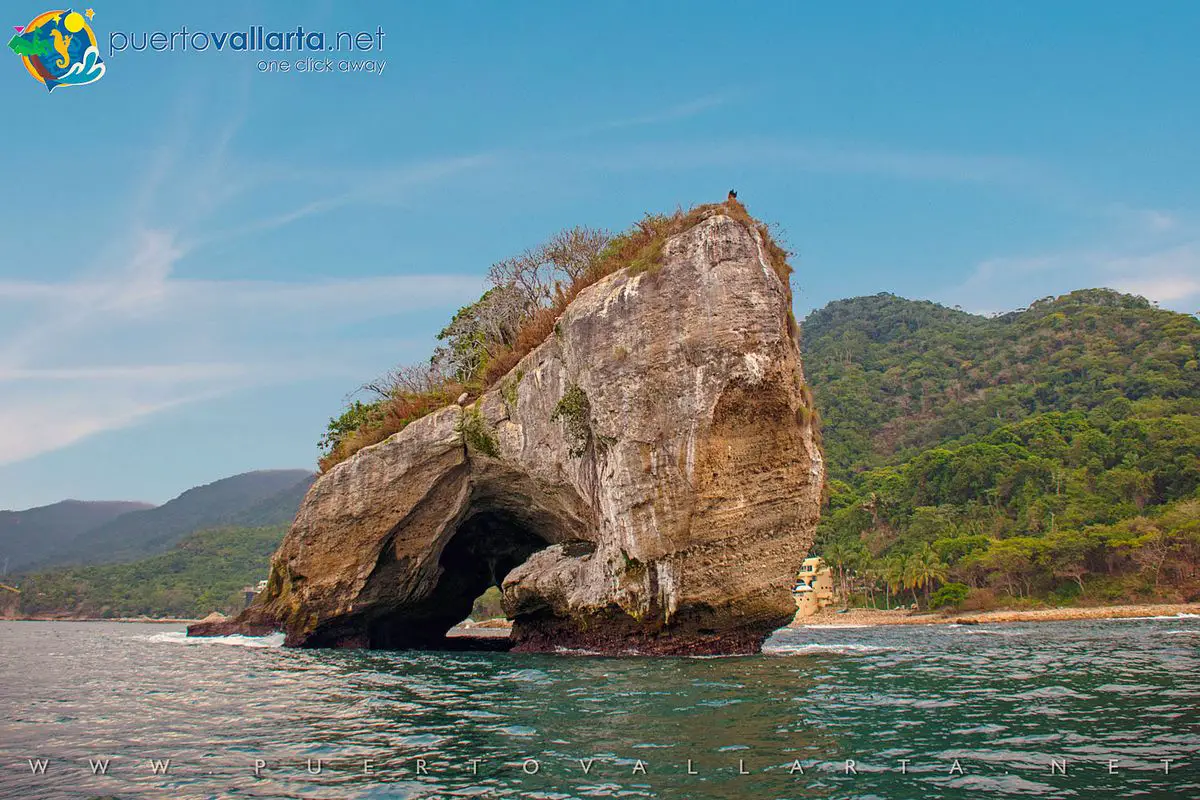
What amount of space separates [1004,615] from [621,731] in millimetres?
49876

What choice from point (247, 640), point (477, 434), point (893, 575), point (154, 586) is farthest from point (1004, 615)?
point (154, 586)

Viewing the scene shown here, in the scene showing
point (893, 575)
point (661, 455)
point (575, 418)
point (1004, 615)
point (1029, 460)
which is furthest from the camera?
point (1029, 460)

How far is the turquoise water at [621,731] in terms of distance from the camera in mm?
6422

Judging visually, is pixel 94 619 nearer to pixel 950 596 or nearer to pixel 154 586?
pixel 154 586

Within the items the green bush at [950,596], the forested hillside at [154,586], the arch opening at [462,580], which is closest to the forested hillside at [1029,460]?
the green bush at [950,596]

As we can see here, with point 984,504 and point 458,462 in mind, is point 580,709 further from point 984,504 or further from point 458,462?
point 984,504

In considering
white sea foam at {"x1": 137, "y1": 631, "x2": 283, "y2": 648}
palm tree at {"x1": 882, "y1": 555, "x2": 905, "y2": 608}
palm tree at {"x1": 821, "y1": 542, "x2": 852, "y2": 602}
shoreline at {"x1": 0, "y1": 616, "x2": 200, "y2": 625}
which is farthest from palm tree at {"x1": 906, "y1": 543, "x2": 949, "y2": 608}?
shoreline at {"x1": 0, "y1": 616, "x2": 200, "y2": 625}

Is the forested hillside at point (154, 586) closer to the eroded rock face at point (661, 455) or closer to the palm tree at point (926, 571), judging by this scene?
the palm tree at point (926, 571)

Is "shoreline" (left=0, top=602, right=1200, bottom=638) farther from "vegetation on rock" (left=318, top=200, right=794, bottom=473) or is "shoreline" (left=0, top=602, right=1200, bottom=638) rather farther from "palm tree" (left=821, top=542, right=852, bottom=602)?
"vegetation on rock" (left=318, top=200, right=794, bottom=473)

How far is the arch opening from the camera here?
27.5 m

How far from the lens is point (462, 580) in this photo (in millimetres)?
30031

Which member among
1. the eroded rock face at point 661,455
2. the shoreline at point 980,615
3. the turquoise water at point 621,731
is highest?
the eroded rock face at point 661,455

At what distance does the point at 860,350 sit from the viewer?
147 metres

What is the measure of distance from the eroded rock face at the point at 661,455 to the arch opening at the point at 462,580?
15.7 ft
